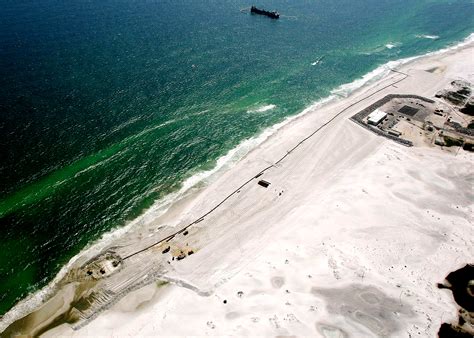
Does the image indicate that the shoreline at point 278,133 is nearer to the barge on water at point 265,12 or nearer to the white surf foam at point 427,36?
the white surf foam at point 427,36

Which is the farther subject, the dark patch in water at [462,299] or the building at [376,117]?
the building at [376,117]

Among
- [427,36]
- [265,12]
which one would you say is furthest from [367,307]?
[265,12]

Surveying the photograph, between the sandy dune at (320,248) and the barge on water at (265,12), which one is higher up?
the barge on water at (265,12)

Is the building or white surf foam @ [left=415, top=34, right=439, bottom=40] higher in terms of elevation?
the building

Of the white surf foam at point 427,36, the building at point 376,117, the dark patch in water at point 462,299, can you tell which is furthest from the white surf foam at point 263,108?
the white surf foam at point 427,36

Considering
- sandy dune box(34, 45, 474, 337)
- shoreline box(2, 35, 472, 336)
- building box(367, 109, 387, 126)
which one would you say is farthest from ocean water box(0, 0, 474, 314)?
building box(367, 109, 387, 126)

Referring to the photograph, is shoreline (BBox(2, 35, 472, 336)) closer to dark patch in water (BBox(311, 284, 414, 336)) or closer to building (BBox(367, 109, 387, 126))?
building (BBox(367, 109, 387, 126))

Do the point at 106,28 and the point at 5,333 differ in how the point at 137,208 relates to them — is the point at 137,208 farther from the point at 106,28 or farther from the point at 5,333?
the point at 106,28

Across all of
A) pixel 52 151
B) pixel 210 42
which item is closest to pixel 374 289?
pixel 52 151
